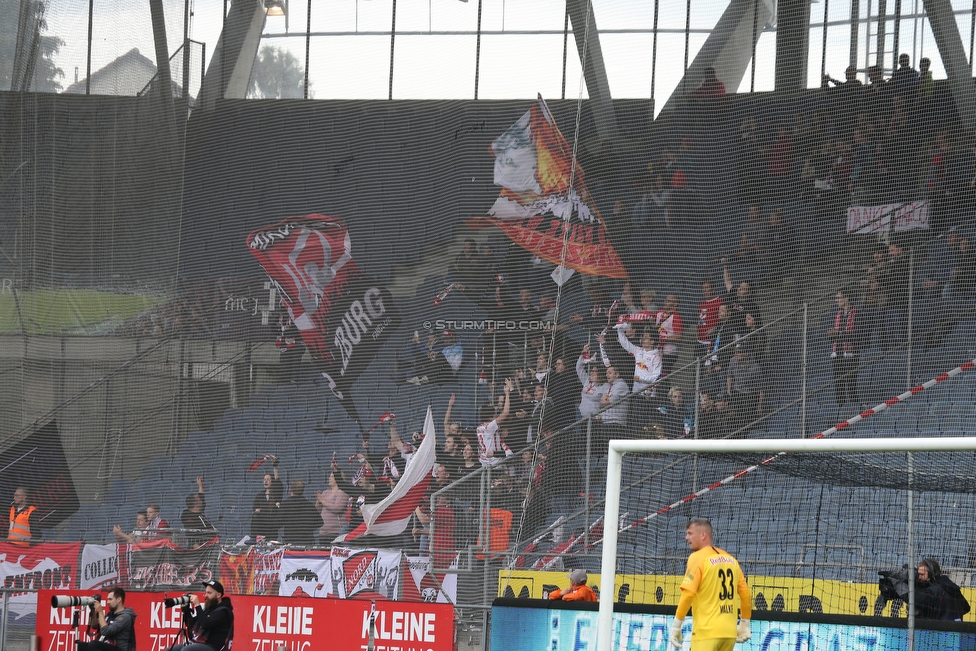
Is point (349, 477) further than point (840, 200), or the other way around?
point (349, 477)

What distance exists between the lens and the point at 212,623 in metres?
10.6

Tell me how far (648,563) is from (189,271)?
6.61 meters

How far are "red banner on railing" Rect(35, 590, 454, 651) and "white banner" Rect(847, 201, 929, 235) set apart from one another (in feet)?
19.1

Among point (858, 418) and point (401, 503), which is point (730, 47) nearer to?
point (858, 418)

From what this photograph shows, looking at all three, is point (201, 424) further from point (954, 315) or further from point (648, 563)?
point (954, 315)

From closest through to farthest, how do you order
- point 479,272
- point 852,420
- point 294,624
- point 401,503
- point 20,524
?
1. point 294,624
2. point 852,420
3. point 401,503
4. point 479,272
5. point 20,524

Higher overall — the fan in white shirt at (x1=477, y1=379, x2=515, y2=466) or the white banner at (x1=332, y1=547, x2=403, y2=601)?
the fan in white shirt at (x1=477, y1=379, x2=515, y2=466)

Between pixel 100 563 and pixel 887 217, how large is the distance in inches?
362

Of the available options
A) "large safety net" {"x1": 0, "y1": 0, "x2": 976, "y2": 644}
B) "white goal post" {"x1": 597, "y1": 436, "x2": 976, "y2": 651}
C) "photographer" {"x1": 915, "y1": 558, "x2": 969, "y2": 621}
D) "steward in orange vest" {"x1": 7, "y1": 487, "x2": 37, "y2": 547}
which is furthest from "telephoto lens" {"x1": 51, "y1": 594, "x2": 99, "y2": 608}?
"photographer" {"x1": 915, "y1": 558, "x2": 969, "y2": 621}

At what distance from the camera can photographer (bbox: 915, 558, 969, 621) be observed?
9312 mm

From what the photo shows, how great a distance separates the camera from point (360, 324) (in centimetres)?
1444

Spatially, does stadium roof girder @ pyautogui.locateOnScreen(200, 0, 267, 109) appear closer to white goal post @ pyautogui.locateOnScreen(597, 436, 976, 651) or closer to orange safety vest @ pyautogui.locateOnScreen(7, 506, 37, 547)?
orange safety vest @ pyautogui.locateOnScreen(7, 506, 37, 547)

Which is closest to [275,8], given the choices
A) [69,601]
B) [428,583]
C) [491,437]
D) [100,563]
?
[491,437]

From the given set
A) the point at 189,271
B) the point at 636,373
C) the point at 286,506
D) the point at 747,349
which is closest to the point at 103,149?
the point at 189,271
